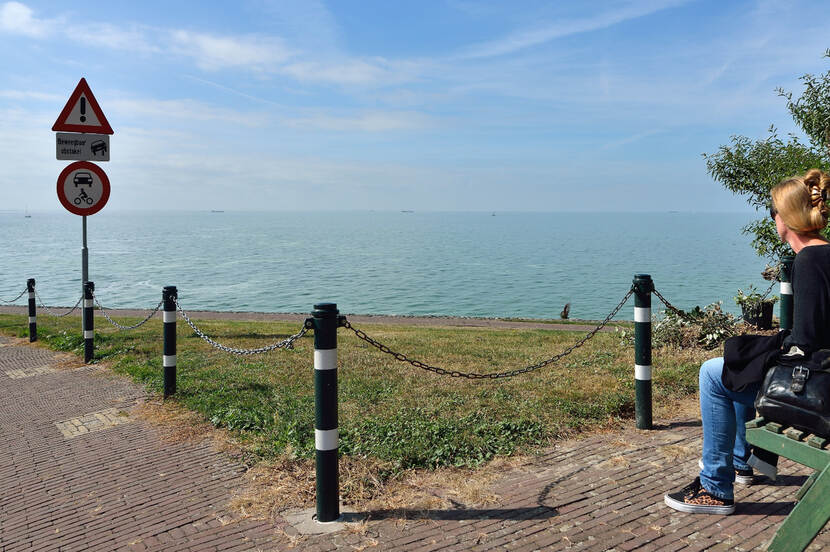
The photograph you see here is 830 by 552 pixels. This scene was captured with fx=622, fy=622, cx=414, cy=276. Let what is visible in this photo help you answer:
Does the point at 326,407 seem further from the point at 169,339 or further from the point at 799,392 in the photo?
the point at 169,339

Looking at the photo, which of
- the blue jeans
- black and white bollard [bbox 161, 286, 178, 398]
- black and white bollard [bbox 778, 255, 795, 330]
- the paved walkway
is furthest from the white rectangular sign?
black and white bollard [bbox 778, 255, 795, 330]

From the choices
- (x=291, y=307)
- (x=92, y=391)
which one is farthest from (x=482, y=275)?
(x=92, y=391)

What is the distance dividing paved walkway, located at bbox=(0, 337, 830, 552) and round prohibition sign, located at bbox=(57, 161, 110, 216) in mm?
3652

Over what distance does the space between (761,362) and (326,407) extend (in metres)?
2.45

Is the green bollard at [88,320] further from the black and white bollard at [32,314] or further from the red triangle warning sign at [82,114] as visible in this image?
the black and white bollard at [32,314]

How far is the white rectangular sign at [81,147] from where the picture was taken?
8344 mm

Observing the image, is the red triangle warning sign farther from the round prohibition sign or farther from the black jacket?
the black jacket

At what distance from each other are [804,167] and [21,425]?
12347mm

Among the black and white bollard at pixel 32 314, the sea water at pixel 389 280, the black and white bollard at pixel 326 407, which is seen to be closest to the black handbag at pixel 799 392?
the black and white bollard at pixel 326 407

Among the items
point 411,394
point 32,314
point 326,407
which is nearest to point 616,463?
point 326,407

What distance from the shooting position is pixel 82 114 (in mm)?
8398

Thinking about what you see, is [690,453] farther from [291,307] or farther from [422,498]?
[291,307]

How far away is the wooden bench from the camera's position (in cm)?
289

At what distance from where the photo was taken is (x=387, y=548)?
3.43m
